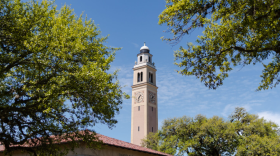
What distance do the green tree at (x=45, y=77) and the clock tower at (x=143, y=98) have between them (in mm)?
47610

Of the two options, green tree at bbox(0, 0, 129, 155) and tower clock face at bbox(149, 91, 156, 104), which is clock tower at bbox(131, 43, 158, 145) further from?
green tree at bbox(0, 0, 129, 155)

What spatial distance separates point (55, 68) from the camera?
41.9 feet

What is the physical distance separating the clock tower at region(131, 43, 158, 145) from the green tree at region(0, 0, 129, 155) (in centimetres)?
4761

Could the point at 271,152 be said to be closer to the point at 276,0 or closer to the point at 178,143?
the point at 178,143

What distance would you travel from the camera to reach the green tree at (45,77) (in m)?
12.3

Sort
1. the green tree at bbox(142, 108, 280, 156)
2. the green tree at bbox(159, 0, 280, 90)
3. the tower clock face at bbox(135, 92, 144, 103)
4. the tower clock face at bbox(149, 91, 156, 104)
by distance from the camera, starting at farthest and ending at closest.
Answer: the tower clock face at bbox(149, 91, 156, 104)
the tower clock face at bbox(135, 92, 144, 103)
the green tree at bbox(142, 108, 280, 156)
the green tree at bbox(159, 0, 280, 90)

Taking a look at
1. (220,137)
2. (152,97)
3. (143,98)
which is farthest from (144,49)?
(220,137)

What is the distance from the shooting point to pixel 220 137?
36844 millimetres

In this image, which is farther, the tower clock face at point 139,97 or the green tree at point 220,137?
the tower clock face at point 139,97

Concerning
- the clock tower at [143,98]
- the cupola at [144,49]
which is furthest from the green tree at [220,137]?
the cupola at [144,49]

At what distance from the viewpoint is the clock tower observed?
2462 inches

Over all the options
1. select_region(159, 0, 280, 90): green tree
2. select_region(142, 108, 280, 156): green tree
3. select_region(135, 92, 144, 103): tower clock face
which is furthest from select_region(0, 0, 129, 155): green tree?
select_region(135, 92, 144, 103): tower clock face

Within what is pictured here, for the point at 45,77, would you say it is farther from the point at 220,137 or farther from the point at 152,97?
the point at 152,97

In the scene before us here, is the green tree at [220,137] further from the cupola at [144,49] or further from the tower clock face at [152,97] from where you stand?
the cupola at [144,49]
